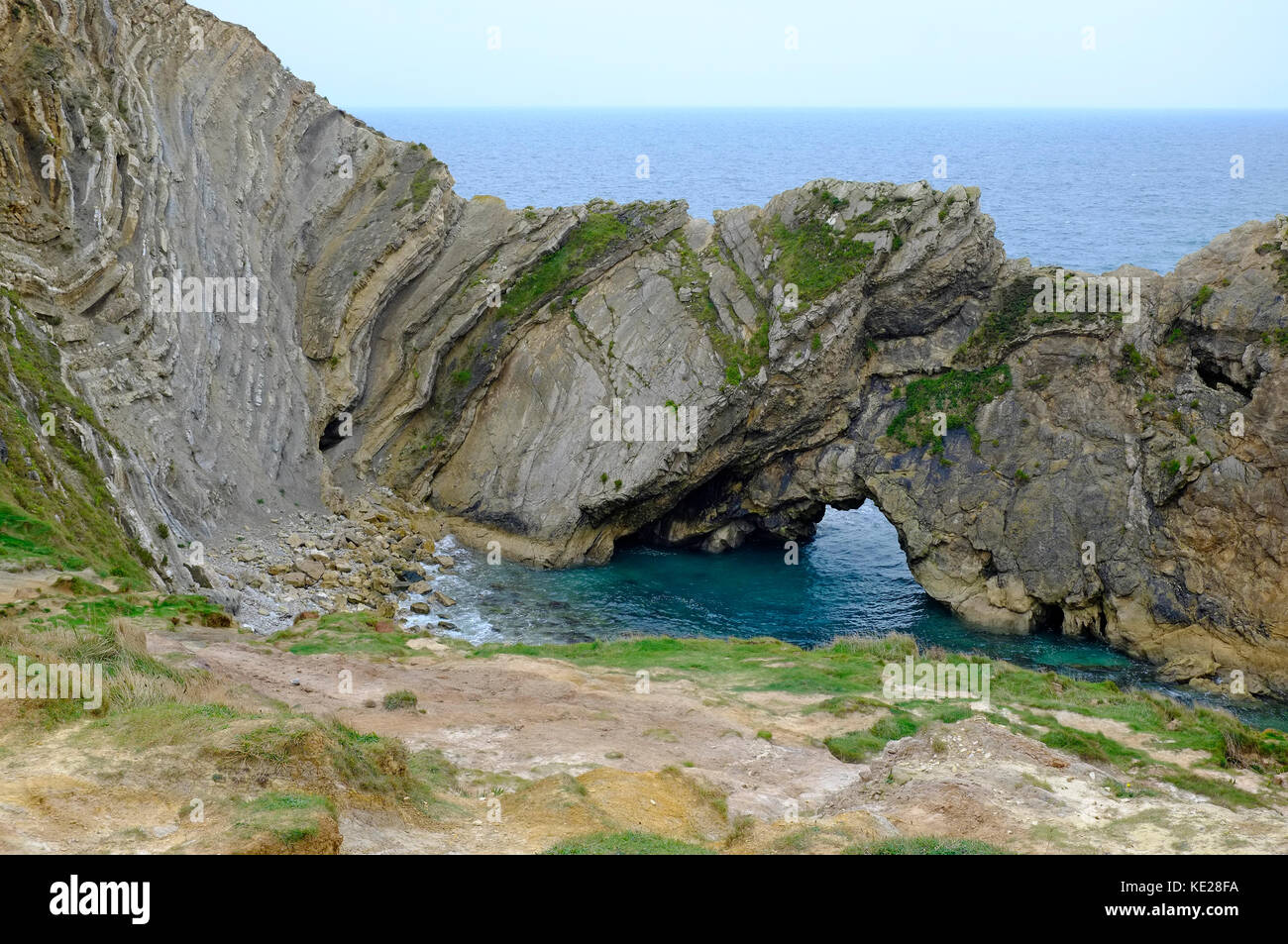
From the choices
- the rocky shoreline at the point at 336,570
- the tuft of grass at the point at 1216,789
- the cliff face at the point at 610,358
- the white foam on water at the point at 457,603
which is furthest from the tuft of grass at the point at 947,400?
the tuft of grass at the point at 1216,789

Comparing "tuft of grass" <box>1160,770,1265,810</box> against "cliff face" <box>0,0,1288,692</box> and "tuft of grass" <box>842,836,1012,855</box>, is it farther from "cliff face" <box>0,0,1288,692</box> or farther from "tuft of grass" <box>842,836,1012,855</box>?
"cliff face" <box>0,0,1288,692</box>

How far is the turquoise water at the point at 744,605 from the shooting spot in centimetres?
4312

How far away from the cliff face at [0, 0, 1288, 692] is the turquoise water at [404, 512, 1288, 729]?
151 centimetres

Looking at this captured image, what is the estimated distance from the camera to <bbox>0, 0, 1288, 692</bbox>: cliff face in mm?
42188

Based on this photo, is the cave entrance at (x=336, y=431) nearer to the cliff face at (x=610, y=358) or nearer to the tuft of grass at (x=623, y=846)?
the cliff face at (x=610, y=358)

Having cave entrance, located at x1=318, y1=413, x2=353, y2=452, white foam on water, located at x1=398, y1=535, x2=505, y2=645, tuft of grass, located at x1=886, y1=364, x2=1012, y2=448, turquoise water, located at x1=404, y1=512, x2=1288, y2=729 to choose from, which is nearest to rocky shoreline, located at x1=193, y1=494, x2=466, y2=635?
white foam on water, located at x1=398, y1=535, x2=505, y2=645

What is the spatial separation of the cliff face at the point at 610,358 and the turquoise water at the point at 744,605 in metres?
1.51

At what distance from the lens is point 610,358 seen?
53.1 metres

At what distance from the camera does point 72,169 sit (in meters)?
41.6

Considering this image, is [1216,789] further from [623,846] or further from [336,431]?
[336,431]

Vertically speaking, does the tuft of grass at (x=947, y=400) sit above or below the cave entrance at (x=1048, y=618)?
above

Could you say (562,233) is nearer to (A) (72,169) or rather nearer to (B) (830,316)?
(B) (830,316)

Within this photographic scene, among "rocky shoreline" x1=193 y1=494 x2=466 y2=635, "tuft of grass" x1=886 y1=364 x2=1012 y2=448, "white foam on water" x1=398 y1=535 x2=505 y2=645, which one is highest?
"tuft of grass" x1=886 y1=364 x2=1012 y2=448
